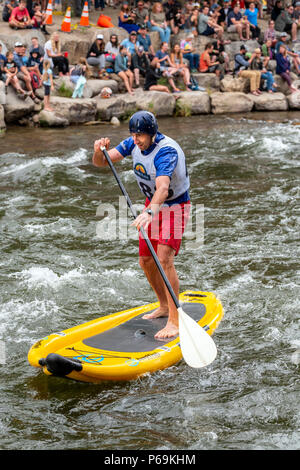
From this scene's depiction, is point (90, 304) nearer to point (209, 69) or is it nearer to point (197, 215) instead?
point (197, 215)

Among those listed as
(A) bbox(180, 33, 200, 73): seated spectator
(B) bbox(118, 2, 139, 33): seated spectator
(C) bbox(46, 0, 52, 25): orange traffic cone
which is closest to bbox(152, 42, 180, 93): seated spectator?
(A) bbox(180, 33, 200, 73): seated spectator

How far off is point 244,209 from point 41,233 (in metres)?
2.92

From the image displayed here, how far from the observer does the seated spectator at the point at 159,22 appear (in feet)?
61.5

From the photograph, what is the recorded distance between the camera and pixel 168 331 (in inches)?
199

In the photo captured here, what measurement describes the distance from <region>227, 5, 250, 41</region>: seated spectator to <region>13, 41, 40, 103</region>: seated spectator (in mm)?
8397

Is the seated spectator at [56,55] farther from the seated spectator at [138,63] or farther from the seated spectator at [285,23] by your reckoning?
the seated spectator at [285,23]

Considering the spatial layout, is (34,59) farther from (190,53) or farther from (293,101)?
(293,101)

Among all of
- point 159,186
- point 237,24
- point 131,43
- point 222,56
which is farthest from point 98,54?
point 159,186

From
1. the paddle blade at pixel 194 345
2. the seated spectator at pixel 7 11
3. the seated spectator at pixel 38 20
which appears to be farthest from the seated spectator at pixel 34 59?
the paddle blade at pixel 194 345

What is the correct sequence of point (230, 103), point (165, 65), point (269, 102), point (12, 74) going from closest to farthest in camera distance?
point (12, 74) < point (230, 103) < point (165, 65) < point (269, 102)

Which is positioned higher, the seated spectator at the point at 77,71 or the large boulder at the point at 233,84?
the seated spectator at the point at 77,71

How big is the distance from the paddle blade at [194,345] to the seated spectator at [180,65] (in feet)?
45.5

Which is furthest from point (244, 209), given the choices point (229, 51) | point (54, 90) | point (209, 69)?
point (229, 51)

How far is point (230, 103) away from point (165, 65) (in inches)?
84.6
